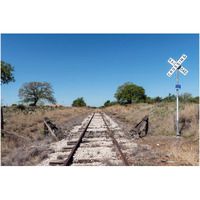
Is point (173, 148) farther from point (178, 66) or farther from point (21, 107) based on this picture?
point (21, 107)

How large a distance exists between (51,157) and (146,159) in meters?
3.11

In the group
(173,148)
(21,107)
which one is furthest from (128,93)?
(173,148)

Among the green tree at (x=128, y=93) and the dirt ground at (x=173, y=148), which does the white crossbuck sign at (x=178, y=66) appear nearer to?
the dirt ground at (x=173, y=148)

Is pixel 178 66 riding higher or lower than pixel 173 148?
higher

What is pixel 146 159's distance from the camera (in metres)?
4.45

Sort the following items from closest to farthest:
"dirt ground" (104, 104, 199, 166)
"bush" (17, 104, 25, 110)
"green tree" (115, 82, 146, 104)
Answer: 1. "dirt ground" (104, 104, 199, 166)
2. "bush" (17, 104, 25, 110)
3. "green tree" (115, 82, 146, 104)

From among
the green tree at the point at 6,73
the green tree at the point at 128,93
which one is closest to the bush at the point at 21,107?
the green tree at the point at 6,73

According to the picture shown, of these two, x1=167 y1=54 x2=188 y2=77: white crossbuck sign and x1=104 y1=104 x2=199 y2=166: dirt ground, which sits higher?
x1=167 y1=54 x2=188 y2=77: white crossbuck sign

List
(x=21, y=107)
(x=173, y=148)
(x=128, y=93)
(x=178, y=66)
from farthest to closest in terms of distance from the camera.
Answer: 1. (x=128, y=93)
2. (x=21, y=107)
3. (x=178, y=66)
4. (x=173, y=148)

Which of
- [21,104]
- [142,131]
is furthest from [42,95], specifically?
[142,131]

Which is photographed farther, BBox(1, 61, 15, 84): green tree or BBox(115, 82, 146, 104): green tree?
BBox(115, 82, 146, 104): green tree

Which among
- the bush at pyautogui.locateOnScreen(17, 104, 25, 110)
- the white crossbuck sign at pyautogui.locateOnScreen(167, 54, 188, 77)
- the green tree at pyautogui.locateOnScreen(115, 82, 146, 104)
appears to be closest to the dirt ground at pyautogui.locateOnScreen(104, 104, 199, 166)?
the white crossbuck sign at pyautogui.locateOnScreen(167, 54, 188, 77)

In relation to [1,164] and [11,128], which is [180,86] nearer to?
[1,164]

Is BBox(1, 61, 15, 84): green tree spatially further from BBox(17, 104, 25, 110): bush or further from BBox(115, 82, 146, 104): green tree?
BBox(115, 82, 146, 104): green tree
